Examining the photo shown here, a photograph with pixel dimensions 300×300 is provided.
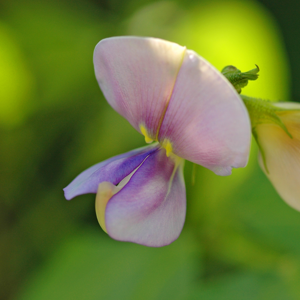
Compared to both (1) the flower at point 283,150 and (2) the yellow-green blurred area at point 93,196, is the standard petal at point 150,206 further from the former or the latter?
(2) the yellow-green blurred area at point 93,196

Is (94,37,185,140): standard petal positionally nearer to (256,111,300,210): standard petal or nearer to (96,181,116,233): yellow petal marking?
(96,181,116,233): yellow petal marking

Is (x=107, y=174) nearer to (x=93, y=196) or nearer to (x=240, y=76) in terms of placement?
(x=240, y=76)

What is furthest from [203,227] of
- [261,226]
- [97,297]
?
[97,297]

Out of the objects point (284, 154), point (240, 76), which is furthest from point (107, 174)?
point (284, 154)

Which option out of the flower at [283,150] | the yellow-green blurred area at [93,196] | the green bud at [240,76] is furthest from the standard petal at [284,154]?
the yellow-green blurred area at [93,196]

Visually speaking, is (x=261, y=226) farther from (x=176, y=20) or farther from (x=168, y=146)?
(x=176, y=20)

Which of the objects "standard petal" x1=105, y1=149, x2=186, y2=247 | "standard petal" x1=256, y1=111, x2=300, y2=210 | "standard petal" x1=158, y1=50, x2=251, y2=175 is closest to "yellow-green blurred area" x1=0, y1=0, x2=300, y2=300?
"standard petal" x1=256, y1=111, x2=300, y2=210
